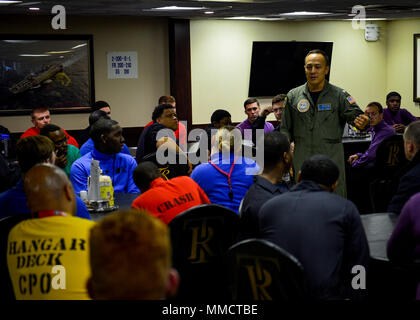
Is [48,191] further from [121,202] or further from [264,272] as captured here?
[121,202]

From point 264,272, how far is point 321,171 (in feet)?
2.23

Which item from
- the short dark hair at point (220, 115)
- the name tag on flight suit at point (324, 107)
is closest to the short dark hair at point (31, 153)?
the name tag on flight suit at point (324, 107)

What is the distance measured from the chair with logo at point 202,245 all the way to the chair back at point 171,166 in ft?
5.47

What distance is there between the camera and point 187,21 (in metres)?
9.10

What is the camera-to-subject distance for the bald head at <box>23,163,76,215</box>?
220 cm

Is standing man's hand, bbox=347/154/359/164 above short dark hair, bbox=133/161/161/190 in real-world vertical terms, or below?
below

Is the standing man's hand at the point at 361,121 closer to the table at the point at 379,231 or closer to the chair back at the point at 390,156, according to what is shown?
the table at the point at 379,231

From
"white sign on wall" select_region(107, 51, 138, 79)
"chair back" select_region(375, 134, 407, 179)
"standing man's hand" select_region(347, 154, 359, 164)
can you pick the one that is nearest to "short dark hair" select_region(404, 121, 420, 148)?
"chair back" select_region(375, 134, 407, 179)

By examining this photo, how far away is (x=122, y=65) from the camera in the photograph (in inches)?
351

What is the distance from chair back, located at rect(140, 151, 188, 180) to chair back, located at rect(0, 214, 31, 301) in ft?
6.48

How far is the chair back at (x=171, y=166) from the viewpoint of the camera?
472 cm

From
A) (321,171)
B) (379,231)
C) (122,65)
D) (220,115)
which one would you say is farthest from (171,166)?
(122,65)

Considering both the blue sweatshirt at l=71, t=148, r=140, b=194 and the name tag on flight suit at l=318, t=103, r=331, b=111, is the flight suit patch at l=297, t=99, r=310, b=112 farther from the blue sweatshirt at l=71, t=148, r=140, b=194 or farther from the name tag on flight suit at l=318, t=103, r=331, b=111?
the blue sweatshirt at l=71, t=148, r=140, b=194
